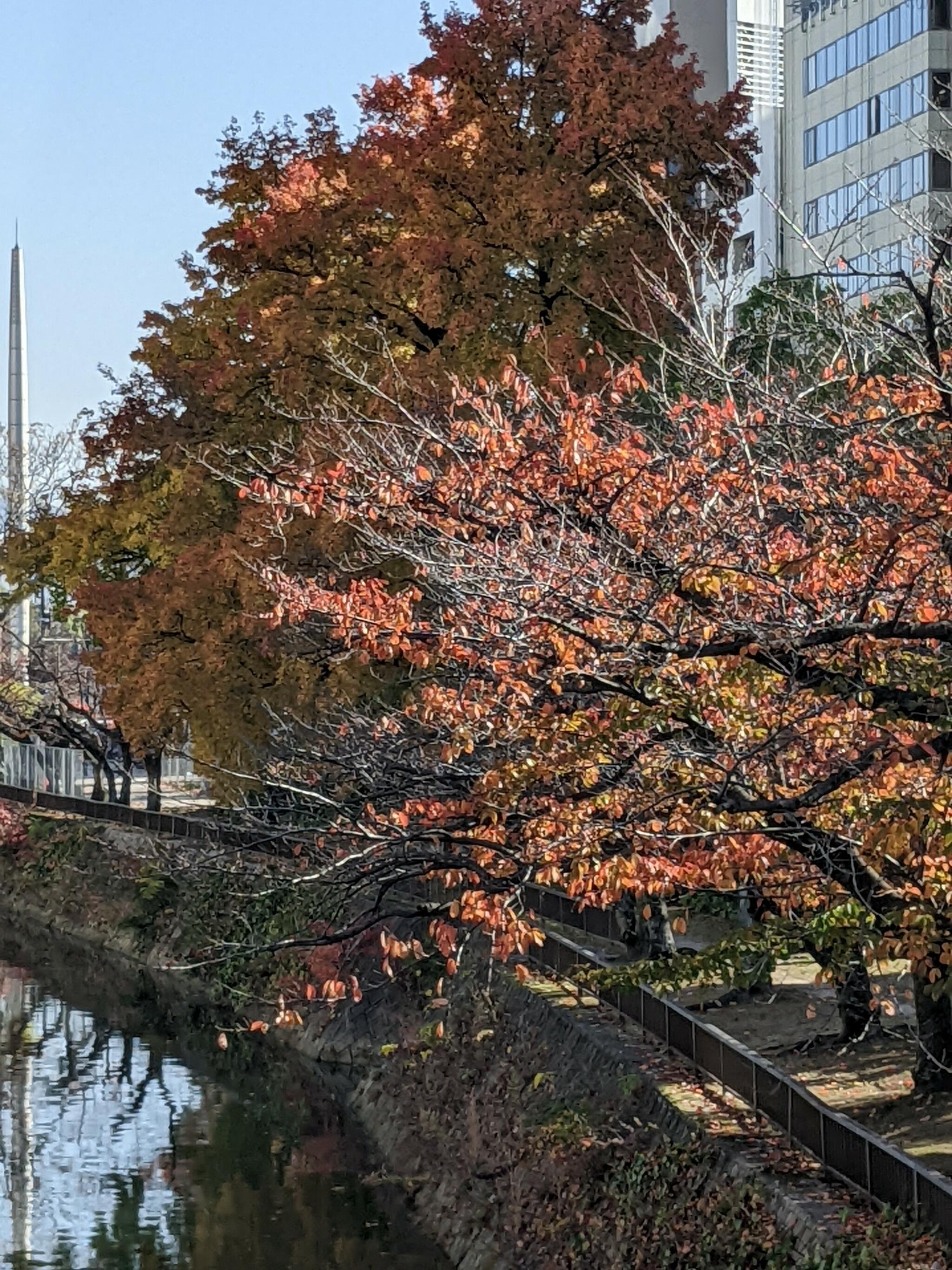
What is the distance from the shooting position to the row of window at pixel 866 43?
47375mm

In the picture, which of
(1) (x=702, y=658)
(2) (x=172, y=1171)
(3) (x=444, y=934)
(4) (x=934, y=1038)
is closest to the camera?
(1) (x=702, y=658)

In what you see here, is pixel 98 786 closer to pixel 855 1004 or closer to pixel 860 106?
pixel 860 106

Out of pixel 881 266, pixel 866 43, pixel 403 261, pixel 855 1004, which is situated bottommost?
pixel 855 1004

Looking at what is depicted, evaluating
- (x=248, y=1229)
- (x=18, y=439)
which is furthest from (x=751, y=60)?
(x=248, y=1229)

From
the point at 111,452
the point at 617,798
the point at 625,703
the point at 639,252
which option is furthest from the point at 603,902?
the point at 111,452

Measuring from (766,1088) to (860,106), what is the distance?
38332 mm

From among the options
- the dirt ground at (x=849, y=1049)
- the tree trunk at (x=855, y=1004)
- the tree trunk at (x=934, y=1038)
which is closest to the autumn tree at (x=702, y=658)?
the tree trunk at (x=934, y=1038)

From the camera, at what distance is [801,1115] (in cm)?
1617

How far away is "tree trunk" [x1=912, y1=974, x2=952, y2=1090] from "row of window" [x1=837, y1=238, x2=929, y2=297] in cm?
648

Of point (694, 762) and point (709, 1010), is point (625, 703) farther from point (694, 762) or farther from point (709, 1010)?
point (709, 1010)

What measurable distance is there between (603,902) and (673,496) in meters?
3.31

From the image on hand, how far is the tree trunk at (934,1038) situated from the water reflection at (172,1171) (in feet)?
19.2

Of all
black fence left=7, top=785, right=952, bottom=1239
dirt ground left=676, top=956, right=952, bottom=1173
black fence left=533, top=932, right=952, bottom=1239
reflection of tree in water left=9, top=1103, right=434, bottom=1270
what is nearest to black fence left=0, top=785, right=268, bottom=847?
black fence left=7, top=785, right=952, bottom=1239

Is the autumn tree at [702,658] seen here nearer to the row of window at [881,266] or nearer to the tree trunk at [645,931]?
the row of window at [881,266]
